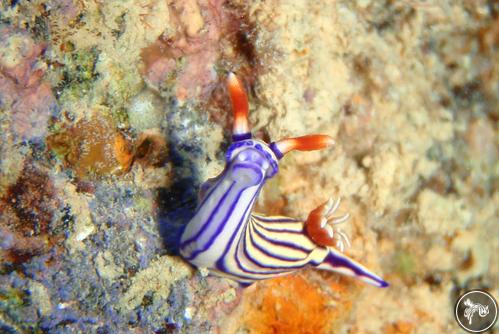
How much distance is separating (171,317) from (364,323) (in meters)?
2.31

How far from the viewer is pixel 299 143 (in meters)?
2.70

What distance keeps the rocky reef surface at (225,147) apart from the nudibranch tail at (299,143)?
1104 mm

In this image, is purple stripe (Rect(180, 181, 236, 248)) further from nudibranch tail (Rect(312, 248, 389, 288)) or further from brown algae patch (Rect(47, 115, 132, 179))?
nudibranch tail (Rect(312, 248, 389, 288))

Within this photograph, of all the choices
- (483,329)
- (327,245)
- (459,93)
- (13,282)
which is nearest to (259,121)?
(327,245)

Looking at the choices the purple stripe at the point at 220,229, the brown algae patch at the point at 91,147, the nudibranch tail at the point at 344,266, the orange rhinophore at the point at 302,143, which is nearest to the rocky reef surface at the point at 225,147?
the brown algae patch at the point at 91,147

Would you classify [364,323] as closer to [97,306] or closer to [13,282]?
[97,306]

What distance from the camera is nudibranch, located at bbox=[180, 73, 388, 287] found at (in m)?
2.64

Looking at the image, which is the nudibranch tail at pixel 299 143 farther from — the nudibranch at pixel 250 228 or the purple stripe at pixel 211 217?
the purple stripe at pixel 211 217

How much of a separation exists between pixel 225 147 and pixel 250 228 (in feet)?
2.99

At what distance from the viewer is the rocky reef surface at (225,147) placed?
309 cm

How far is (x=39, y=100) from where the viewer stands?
3084 millimetres

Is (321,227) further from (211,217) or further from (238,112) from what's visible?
(238,112)

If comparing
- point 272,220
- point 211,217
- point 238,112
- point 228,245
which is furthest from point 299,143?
point 272,220

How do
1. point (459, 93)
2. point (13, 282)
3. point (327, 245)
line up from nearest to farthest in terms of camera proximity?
point (13, 282) < point (327, 245) < point (459, 93)
